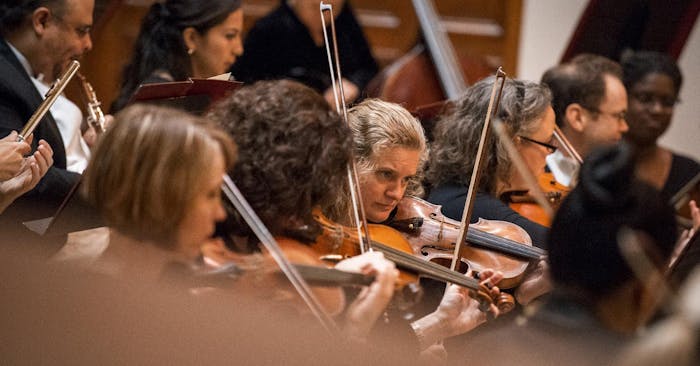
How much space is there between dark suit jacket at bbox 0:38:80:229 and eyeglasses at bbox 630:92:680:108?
110cm

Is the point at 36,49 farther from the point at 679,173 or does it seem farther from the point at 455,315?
the point at 679,173

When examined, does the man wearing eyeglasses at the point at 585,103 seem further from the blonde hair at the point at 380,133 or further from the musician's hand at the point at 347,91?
the musician's hand at the point at 347,91

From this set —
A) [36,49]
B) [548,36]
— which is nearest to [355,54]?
[548,36]

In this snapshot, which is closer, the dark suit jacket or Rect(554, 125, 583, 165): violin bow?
the dark suit jacket

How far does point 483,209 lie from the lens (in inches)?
67.6

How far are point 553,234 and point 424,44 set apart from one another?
1.94 meters

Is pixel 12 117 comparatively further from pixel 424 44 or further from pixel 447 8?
pixel 447 8

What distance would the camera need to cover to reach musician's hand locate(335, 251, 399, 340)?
3.49 ft

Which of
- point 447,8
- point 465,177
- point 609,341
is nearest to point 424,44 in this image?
point 447,8

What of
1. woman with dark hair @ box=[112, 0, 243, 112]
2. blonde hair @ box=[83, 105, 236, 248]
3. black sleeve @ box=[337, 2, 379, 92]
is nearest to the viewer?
blonde hair @ box=[83, 105, 236, 248]

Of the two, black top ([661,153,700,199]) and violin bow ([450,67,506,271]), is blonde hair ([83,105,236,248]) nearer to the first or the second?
black top ([661,153,700,199])

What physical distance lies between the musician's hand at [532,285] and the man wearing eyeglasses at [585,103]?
0.92 feet

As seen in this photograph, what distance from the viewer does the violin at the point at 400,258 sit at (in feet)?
3.91

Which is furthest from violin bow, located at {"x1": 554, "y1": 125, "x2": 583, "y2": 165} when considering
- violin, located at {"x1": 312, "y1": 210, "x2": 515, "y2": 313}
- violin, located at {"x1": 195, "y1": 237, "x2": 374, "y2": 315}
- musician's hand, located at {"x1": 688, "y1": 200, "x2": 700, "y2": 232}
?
violin, located at {"x1": 195, "y1": 237, "x2": 374, "y2": 315}
